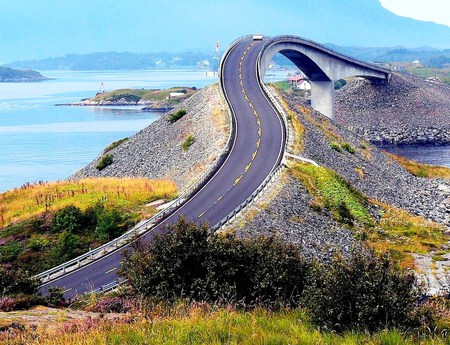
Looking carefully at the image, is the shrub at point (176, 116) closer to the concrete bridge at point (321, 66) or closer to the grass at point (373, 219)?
the grass at point (373, 219)

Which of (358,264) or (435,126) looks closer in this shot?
(358,264)

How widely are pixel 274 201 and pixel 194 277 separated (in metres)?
20.1

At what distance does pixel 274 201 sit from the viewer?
3809 cm

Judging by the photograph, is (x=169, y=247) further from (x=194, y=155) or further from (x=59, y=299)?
(x=194, y=155)

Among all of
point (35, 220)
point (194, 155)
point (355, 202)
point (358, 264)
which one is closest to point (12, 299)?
point (358, 264)

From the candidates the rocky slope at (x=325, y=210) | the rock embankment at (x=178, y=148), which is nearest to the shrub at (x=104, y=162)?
the rock embankment at (x=178, y=148)

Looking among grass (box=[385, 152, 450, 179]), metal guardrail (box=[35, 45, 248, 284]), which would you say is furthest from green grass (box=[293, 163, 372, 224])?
grass (box=[385, 152, 450, 179])

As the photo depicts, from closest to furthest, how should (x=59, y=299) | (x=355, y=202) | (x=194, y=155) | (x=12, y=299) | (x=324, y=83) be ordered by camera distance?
(x=12, y=299)
(x=59, y=299)
(x=355, y=202)
(x=194, y=155)
(x=324, y=83)

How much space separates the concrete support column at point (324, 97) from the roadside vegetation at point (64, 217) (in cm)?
7550

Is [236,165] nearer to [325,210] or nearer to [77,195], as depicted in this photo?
[325,210]

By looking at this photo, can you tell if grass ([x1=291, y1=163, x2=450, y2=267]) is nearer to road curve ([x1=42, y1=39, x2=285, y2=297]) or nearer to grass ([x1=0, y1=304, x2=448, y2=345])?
road curve ([x1=42, y1=39, x2=285, y2=297])

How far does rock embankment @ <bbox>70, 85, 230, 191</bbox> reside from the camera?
5266 cm

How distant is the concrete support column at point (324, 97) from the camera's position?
117719mm

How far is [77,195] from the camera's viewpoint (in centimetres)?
4281
